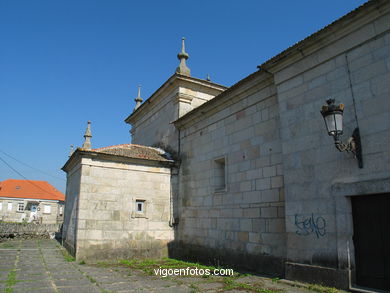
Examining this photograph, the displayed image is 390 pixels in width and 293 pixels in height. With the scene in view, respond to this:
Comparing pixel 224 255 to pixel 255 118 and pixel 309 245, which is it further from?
pixel 255 118

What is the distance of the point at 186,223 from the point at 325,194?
213 inches

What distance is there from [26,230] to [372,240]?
17.2 m

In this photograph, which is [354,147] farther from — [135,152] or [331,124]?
[135,152]

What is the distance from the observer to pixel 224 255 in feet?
25.5

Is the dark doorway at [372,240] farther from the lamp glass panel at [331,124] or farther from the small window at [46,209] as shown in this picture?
the small window at [46,209]

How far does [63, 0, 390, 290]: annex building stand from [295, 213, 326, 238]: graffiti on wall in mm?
20

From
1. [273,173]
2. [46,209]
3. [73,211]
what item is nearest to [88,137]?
[73,211]

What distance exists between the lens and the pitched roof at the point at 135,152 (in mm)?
9555

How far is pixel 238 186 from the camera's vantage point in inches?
302

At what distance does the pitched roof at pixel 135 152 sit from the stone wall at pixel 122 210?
9.6 inches

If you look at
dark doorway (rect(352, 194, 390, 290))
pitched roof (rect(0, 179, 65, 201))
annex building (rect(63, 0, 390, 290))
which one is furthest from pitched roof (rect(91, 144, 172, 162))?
pitched roof (rect(0, 179, 65, 201))

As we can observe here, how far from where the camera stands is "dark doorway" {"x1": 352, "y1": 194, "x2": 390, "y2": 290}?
443 centimetres

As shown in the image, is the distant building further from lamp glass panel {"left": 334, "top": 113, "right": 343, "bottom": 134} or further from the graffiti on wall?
lamp glass panel {"left": 334, "top": 113, "right": 343, "bottom": 134}

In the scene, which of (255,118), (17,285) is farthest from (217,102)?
(17,285)
